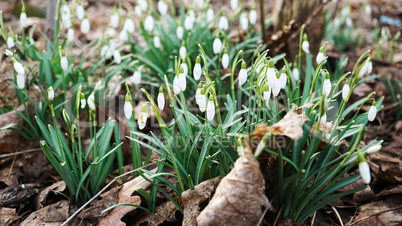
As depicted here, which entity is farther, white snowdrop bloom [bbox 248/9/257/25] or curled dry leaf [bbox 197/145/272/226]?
white snowdrop bloom [bbox 248/9/257/25]

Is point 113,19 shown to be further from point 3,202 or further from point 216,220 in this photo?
point 216,220

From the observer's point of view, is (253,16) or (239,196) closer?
(239,196)

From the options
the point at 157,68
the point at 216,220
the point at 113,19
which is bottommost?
the point at 216,220

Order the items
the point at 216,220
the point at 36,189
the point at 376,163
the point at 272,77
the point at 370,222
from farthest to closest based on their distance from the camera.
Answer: the point at 376,163
the point at 36,189
the point at 370,222
the point at 272,77
the point at 216,220

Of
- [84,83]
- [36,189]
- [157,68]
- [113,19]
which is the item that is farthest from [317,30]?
[36,189]

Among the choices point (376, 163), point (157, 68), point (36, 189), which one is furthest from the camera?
point (157, 68)

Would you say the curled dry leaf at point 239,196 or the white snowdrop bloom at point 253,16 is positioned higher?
the white snowdrop bloom at point 253,16

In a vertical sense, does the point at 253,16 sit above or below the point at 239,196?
above

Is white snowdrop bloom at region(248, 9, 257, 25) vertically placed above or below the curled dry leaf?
above
